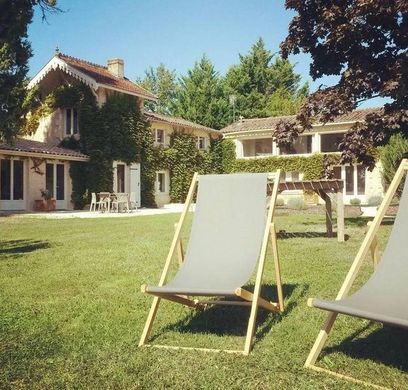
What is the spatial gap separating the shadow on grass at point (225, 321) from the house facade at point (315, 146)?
23.1m

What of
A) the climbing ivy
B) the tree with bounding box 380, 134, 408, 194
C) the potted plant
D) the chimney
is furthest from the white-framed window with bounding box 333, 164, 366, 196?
the potted plant

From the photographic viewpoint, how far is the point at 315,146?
1209 inches

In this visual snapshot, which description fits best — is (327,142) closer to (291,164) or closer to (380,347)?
(291,164)

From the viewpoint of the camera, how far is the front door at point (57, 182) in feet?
75.9

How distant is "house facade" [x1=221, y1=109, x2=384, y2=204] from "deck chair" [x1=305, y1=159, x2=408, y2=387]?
77.7ft

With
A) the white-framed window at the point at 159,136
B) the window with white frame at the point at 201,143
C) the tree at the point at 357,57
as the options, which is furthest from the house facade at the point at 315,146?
the tree at the point at 357,57

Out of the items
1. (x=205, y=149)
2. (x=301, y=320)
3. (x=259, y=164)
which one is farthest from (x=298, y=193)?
(x=301, y=320)

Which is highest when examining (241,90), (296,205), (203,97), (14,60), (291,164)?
(241,90)

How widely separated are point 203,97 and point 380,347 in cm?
4068

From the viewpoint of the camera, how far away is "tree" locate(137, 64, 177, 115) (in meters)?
57.7

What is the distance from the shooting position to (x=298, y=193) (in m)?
30.1

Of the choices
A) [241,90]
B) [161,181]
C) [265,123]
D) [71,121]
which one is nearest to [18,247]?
[71,121]

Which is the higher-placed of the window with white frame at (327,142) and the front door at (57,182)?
the window with white frame at (327,142)

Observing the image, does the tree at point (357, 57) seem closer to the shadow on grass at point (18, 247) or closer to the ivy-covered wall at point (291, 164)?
the shadow on grass at point (18, 247)
